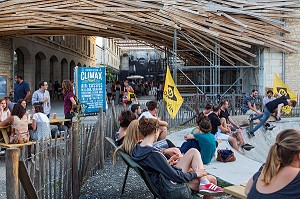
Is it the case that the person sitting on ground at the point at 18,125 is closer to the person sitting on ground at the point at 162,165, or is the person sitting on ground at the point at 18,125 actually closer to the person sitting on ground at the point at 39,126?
the person sitting on ground at the point at 39,126

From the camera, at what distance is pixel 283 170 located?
11.2 ft

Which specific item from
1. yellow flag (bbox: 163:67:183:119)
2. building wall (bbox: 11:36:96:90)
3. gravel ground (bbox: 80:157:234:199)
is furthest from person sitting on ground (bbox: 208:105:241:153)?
building wall (bbox: 11:36:96:90)

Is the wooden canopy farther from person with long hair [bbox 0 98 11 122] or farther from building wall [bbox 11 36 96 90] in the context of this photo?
person with long hair [bbox 0 98 11 122]

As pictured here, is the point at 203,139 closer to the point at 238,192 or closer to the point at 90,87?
the point at 238,192

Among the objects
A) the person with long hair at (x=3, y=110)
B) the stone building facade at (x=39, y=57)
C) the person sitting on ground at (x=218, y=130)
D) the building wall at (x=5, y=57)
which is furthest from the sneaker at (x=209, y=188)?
the building wall at (x=5, y=57)

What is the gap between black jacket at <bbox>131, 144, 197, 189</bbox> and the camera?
5172mm

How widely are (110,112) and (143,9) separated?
897 centimetres

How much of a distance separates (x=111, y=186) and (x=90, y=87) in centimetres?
638

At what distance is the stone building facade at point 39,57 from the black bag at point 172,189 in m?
16.9

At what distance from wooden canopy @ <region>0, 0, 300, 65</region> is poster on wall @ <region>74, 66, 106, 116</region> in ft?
17.3

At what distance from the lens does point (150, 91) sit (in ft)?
144

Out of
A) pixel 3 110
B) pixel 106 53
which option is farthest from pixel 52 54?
pixel 106 53

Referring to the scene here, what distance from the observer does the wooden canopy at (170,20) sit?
58.9ft

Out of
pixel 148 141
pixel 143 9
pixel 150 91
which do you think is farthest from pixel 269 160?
pixel 150 91
